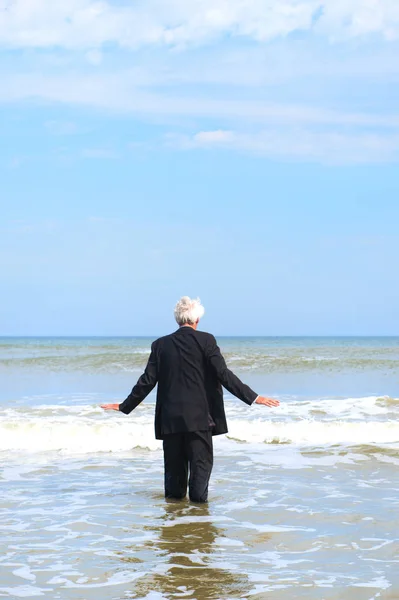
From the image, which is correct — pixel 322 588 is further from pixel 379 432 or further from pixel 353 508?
pixel 379 432

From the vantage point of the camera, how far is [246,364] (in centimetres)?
2886

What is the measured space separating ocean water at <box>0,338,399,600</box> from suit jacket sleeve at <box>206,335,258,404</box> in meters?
0.92

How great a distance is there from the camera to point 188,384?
20.5 feet

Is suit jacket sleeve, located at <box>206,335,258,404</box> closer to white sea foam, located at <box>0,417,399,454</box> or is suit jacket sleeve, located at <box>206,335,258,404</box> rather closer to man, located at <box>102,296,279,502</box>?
man, located at <box>102,296,279,502</box>

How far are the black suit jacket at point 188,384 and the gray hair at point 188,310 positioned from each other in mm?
79

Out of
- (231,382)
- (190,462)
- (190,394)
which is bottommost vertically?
(190,462)

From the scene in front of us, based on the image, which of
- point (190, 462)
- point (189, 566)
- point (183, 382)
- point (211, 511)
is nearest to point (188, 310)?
point (183, 382)

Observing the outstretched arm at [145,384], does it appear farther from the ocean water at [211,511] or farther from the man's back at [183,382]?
the ocean water at [211,511]

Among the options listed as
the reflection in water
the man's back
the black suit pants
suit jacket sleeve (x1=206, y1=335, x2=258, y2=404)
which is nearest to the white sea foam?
the black suit pants

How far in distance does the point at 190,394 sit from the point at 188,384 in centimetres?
8

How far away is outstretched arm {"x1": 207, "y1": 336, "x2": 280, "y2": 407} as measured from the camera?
618 centimetres

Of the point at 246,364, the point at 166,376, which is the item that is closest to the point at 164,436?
the point at 166,376

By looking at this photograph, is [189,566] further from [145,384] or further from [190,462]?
[145,384]

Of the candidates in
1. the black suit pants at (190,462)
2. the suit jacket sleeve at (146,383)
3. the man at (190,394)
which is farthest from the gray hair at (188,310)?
the black suit pants at (190,462)
